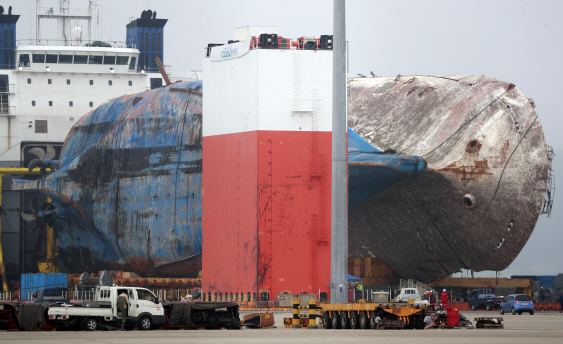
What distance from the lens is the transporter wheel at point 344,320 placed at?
20375mm

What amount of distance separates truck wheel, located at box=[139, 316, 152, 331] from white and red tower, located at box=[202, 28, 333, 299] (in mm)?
9980

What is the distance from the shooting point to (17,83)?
54.5 meters

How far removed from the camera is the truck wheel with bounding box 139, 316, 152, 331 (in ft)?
69.3

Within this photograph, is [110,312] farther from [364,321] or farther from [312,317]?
[364,321]

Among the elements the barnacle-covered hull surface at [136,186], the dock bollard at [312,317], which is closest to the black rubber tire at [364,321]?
the dock bollard at [312,317]

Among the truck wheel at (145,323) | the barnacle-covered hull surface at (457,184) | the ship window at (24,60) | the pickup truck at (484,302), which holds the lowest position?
the pickup truck at (484,302)

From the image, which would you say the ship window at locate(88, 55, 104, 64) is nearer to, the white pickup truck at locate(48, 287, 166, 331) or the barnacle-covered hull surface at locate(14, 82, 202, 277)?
the barnacle-covered hull surface at locate(14, 82, 202, 277)

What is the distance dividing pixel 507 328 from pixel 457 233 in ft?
49.6

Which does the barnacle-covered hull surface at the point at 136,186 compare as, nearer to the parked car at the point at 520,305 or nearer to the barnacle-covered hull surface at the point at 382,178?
the barnacle-covered hull surface at the point at 382,178

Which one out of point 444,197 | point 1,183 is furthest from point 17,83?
point 444,197

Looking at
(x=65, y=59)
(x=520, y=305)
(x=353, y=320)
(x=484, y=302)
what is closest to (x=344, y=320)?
(x=353, y=320)

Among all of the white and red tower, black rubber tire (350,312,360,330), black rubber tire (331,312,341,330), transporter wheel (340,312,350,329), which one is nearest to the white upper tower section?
the white and red tower

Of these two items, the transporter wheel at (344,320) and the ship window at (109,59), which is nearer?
the transporter wheel at (344,320)

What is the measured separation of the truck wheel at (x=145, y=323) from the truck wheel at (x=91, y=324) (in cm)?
101
